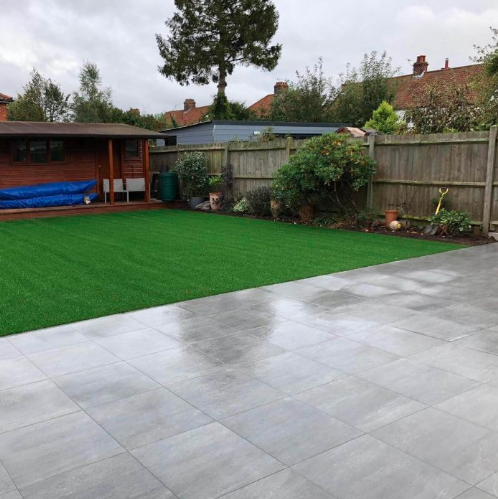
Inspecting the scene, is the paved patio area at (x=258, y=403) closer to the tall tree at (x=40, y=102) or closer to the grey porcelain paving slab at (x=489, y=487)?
the grey porcelain paving slab at (x=489, y=487)

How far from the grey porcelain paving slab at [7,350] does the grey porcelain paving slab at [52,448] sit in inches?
47.9

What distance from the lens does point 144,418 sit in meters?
3.05

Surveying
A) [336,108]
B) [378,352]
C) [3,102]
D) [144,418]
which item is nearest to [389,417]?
[378,352]

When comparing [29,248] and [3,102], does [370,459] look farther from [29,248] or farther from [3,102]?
[3,102]

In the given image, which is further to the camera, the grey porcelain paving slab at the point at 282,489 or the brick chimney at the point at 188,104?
the brick chimney at the point at 188,104

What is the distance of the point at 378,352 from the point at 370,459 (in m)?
1.55

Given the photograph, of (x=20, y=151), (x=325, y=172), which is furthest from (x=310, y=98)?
(x=325, y=172)

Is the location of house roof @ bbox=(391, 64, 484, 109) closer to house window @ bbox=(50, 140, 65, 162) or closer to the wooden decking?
the wooden decking

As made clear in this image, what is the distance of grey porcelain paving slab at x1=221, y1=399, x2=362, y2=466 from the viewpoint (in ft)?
8.82

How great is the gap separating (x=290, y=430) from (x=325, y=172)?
812 cm

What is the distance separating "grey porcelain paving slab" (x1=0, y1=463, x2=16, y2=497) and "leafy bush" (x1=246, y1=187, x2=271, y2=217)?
10.8 m

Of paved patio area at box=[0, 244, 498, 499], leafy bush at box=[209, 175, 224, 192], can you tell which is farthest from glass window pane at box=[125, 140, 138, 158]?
paved patio area at box=[0, 244, 498, 499]

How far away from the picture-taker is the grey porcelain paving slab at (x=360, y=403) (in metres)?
3.01

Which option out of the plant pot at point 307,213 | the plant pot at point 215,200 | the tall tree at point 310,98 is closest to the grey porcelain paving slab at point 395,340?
the plant pot at point 307,213
